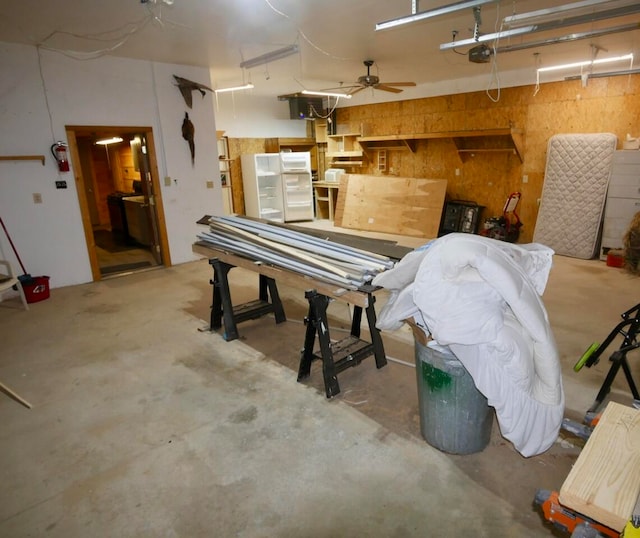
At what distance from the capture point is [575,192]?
20.1ft

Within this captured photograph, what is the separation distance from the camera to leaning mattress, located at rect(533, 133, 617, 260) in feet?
19.4

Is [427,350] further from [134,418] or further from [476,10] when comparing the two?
[476,10]

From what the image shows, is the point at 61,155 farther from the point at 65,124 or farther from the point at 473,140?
the point at 473,140

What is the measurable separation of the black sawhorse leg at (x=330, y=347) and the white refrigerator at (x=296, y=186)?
21.0 ft

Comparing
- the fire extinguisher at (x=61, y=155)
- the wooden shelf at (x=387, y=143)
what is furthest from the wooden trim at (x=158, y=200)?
the wooden shelf at (x=387, y=143)

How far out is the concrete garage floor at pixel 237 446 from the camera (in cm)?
192

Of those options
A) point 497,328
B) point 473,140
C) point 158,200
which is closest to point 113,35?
point 158,200

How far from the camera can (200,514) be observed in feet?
6.39

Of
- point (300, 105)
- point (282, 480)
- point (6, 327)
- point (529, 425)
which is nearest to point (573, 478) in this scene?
point (529, 425)

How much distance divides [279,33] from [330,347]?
360cm

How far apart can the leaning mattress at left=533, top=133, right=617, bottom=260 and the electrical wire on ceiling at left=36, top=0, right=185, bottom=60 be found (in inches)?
221

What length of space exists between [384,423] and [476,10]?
310 cm

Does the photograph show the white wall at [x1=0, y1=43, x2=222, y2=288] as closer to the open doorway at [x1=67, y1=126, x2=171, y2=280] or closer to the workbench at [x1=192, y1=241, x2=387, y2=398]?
the open doorway at [x1=67, y1=126, x2=171, y2=280]

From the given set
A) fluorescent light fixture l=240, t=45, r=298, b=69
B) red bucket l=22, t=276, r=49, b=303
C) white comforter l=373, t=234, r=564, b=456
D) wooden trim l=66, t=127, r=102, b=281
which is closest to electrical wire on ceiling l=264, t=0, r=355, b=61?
fluorescent light fixture l=240, t=45, r=298, b=69
